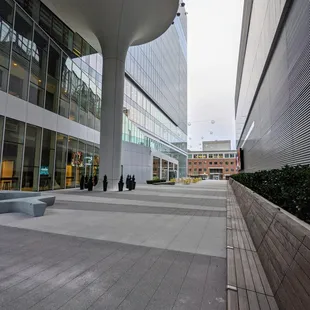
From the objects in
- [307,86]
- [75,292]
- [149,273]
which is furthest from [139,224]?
[307,86]

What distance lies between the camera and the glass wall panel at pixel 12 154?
1324 cm

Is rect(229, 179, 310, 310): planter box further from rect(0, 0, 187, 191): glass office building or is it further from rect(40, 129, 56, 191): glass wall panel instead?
rect(40, 129, 56, 191): glass wall panel

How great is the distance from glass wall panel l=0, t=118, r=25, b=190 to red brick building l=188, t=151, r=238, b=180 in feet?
319

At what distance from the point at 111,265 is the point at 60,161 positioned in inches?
650

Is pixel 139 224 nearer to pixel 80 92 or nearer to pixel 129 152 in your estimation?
pixel 80 92

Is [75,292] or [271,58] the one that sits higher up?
[271,58]

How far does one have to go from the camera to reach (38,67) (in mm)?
16500

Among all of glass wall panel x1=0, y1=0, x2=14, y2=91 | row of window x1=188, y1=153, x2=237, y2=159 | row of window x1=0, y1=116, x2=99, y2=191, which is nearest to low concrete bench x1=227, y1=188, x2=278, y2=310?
row of window x1=0, y1=116, x2=99, y2=191

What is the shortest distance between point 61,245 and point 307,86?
27.2ft

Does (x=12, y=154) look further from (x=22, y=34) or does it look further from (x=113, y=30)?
(x=113, y=30)

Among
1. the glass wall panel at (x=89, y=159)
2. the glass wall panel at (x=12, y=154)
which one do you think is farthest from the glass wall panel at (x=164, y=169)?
the glass wall panel at (x=12, y=154)

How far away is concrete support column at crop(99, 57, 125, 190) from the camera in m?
17.9

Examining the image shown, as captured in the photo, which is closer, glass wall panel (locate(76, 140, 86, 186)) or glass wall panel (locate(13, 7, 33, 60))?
glass wall panel (locate(13, 7, 33, 60))

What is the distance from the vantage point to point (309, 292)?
62.9 inches
